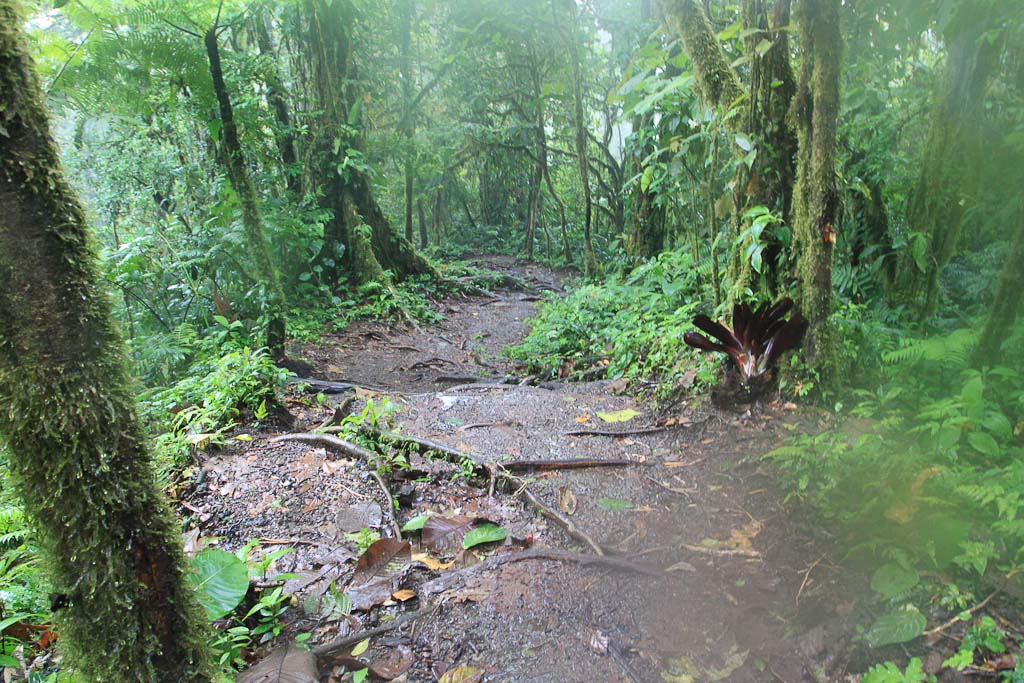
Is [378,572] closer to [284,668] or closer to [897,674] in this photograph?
[284,668]

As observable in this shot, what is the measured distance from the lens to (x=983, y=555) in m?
2.06

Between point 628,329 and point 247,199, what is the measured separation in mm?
4419

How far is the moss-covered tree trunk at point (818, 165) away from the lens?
351 centimetres

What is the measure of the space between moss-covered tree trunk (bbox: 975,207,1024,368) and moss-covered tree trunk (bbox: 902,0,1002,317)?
3.02ft

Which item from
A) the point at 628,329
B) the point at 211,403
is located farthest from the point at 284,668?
the point at 628,329

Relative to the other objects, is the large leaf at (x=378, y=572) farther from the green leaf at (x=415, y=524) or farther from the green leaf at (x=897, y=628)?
the green leaf at (x=897, y=628)

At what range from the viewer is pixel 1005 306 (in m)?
3.26

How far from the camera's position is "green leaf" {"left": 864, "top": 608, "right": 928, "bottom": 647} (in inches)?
74.5

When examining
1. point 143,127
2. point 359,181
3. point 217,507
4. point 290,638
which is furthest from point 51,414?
point 359,181

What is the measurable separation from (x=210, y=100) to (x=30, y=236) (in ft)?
17.6

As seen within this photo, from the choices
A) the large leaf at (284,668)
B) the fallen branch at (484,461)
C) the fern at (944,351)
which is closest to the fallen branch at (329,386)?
the fallen branch at (484,461)

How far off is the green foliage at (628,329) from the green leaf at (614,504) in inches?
69.5

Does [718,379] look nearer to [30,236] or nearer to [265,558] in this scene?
[265,558]

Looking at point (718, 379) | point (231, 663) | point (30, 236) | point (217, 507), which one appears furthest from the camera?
point (718, 379)
